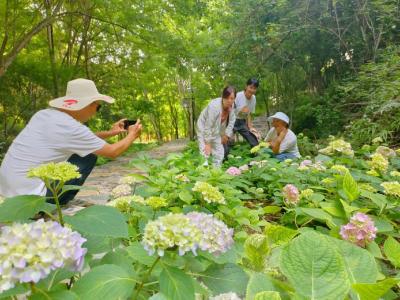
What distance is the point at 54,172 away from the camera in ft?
2.97

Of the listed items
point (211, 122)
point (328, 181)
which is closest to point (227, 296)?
point (328, 181)

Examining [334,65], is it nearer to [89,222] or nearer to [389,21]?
[389,21]

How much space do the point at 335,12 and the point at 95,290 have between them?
7355 mm

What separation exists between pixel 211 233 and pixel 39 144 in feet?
7.47

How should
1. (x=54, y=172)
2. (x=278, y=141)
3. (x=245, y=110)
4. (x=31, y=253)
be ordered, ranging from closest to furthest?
(x=31, y=253), (x=54, y=172), (x=278, y=141), (x=245, y=110)

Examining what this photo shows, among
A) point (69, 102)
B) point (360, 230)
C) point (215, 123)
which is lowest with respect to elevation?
point (360, 230)

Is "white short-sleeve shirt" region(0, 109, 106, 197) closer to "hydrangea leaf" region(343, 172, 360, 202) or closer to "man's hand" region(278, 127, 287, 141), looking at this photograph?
"hydrangea leaf" region(343, 172, 360, 202)

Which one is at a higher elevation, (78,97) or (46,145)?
(78,97)

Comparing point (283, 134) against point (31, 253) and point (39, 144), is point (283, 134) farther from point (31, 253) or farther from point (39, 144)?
point (31, 253)

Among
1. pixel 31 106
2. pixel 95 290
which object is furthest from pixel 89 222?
pixel 31 106

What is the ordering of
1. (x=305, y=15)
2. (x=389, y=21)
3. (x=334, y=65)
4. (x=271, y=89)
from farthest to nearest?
1. (x=271, y=89)
2. (x=334, y=65)
3. (x=305, y=15)
4. (x=389, y=21)

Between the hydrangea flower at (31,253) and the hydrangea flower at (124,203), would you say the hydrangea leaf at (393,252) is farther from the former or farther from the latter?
the hydrangea flower at (31,253)

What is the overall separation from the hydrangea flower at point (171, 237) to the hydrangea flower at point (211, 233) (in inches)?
0.9

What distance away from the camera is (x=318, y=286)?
2.47 feet
